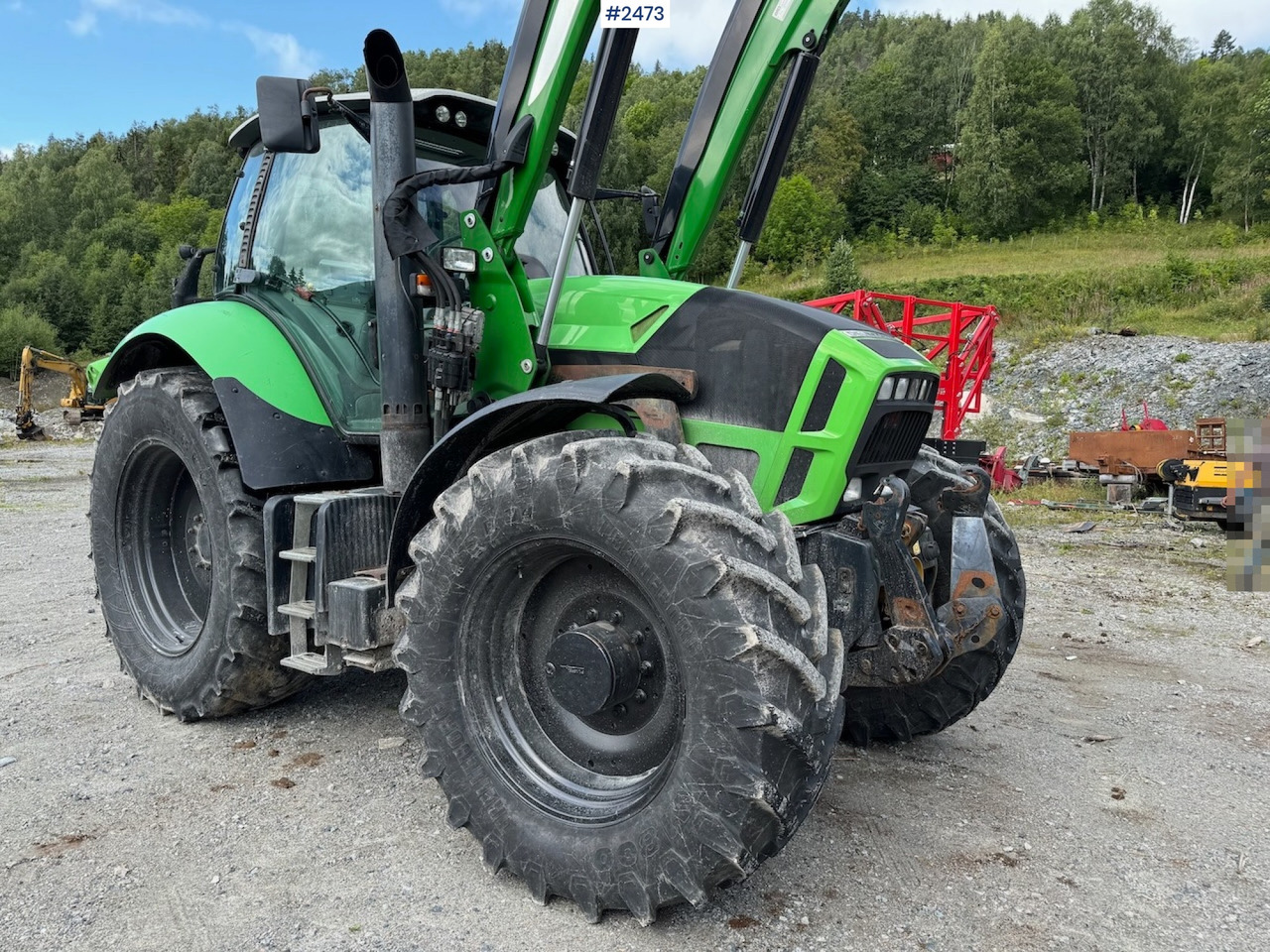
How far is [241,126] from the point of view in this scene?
16.3 feet

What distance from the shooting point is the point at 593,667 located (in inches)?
115

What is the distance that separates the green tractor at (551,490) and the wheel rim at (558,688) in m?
0.01

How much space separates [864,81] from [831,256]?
45.5 m

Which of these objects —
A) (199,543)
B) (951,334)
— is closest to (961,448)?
(199,543)

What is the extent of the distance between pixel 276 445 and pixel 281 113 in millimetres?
1327

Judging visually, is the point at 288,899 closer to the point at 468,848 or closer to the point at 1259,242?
the point at 468,848

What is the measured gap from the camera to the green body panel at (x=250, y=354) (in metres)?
4.17

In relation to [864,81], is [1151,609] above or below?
below

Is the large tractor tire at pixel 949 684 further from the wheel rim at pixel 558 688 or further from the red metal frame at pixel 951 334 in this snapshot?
the red metal frame at pixel 951 334

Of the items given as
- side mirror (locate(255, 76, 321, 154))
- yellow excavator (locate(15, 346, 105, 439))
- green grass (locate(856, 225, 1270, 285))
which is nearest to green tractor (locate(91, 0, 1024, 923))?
side mirror (locate(255, 76, 321, 154))

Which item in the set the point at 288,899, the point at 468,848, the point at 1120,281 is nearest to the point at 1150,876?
the point at 468,848

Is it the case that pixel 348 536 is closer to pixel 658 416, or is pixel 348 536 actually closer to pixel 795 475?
pixel 658 416

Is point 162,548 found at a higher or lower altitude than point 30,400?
higher

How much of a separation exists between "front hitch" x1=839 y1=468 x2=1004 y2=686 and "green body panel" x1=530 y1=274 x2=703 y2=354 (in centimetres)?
99
